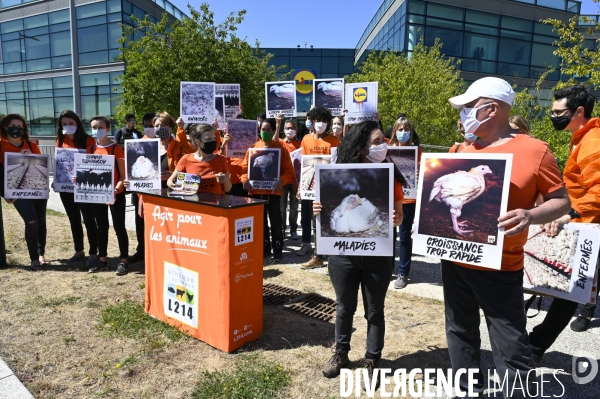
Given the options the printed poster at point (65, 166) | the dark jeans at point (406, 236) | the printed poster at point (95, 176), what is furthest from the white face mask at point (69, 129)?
the dark jeans at point (406, 236)

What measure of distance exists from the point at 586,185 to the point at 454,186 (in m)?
2.03

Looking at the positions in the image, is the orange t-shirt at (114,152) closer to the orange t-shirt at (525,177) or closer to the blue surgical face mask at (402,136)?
the blue surgical face mask at (402,136)

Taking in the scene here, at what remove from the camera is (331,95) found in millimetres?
7059

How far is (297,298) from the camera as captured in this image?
5.12m

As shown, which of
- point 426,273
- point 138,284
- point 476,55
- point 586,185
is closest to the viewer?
point 586,185

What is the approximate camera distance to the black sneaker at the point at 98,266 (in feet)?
20.1

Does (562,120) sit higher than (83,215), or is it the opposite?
(562,120)

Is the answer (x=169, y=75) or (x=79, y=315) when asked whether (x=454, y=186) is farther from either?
(x=169, y=75)

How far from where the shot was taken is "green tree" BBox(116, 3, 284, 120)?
1218 cm

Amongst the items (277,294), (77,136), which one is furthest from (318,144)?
(77,136)

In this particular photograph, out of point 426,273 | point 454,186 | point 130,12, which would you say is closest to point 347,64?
point 130,12

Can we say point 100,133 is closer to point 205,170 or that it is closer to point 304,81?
point 205,170

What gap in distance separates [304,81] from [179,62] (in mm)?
17868

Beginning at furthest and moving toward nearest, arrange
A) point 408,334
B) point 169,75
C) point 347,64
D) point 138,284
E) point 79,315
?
point 347,64, point 169,75, point 138,284, point 79,315, point 408,334
